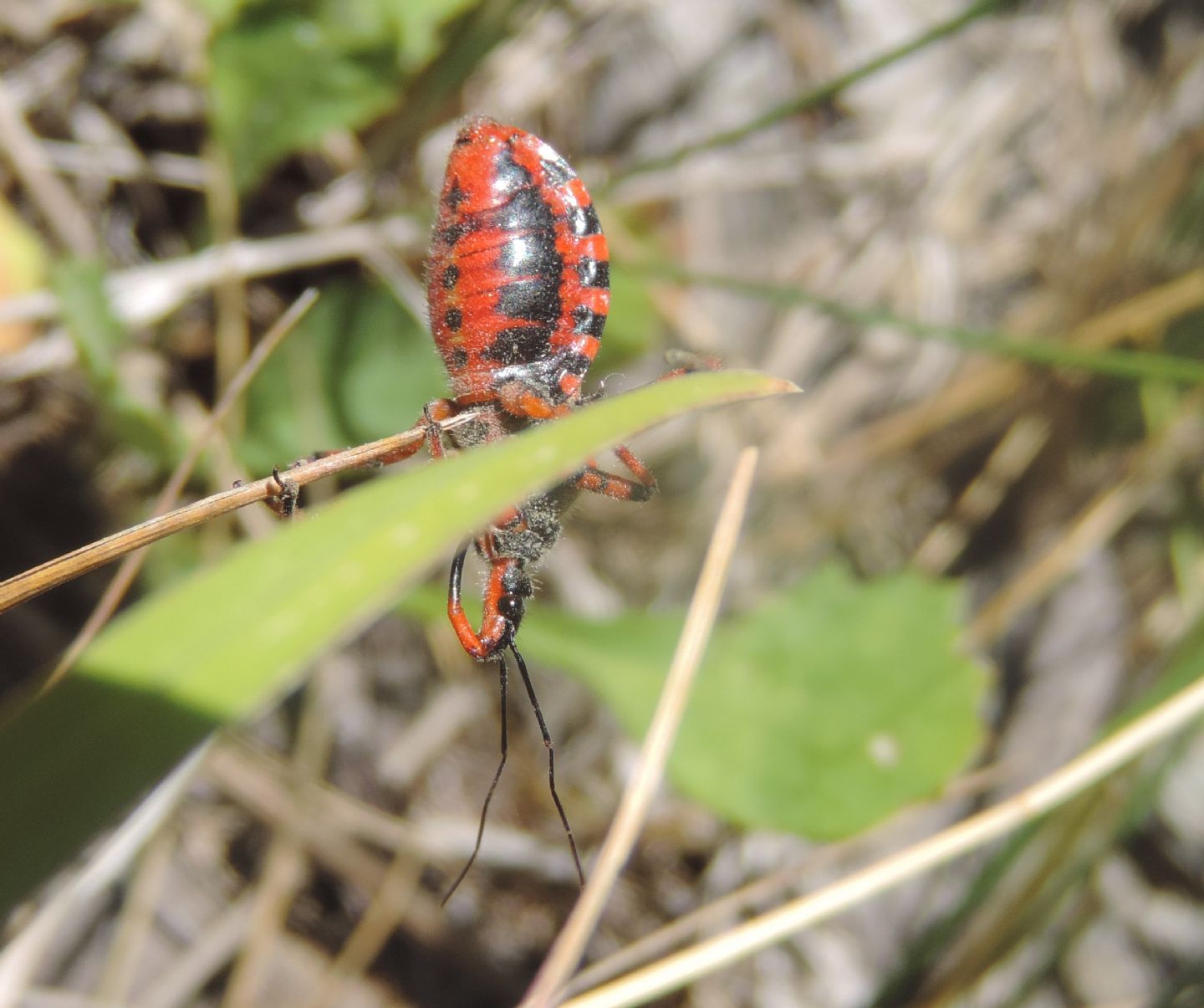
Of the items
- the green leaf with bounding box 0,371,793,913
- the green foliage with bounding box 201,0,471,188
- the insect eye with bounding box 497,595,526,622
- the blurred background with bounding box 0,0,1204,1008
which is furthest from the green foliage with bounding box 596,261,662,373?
the green leaf with bounding box 0,371,793,913

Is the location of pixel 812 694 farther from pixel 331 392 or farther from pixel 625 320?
pixel 331 392

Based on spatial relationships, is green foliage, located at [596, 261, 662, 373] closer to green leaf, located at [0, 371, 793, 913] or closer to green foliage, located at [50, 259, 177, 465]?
green foliage, located at [50, 259, 177, 465]

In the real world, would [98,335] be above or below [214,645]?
above

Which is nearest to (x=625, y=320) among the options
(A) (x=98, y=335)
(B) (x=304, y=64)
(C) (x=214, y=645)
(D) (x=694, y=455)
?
(D) (x=694, y=455)

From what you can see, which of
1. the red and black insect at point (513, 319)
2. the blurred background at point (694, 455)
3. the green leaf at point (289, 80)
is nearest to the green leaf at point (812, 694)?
the blurred background at point (694, 455)

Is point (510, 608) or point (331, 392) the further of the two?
point (331, 392)
